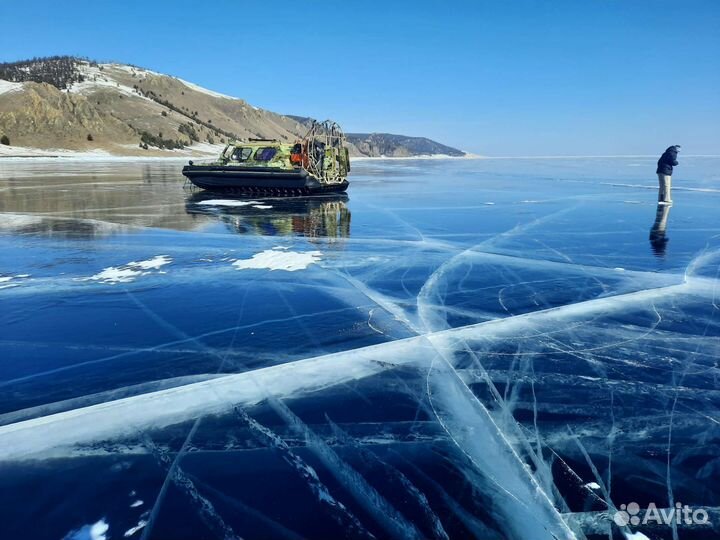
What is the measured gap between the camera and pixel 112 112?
72.6 m

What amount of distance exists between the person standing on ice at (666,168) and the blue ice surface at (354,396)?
8.13 metres

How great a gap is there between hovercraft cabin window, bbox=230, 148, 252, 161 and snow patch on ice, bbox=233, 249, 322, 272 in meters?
11.5

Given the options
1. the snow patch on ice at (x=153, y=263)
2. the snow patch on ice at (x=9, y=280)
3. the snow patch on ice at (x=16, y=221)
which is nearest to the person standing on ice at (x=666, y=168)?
the snow patch on ice at (x=153, y=263)

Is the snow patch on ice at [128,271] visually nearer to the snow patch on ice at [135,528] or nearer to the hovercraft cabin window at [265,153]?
the snow patch on ice at [135,528]

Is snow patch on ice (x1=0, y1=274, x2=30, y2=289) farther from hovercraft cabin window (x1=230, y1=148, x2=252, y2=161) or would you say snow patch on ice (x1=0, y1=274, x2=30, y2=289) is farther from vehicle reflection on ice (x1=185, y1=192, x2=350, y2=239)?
hovercraft cabin window (x1=230, y1=148, x2=252, y2=161)

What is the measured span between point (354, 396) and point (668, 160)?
1392 centimetres

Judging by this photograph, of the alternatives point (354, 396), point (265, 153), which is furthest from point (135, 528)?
point (265, 153)

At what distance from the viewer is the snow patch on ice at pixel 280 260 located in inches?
243

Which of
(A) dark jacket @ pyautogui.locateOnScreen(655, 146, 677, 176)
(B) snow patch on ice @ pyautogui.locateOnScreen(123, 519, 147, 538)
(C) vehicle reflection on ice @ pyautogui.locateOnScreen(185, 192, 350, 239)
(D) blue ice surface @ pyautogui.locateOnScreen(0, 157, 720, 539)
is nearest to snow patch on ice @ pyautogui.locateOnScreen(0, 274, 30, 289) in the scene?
(D) blue ice surface @ pyautogui.locateOnScreen(0, 157, 720, 539)

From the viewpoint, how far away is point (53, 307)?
447cm

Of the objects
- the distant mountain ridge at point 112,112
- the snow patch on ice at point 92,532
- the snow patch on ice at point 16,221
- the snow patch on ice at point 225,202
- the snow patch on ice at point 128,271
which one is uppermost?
the distant mountain ridge at point 112,112

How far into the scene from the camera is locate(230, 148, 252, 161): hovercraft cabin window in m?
17.7

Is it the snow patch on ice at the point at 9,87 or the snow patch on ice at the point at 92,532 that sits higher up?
the snow patch on ice at the point at 9,87

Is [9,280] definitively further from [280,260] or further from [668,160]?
[668,160]
